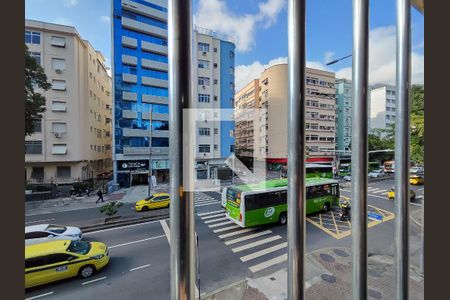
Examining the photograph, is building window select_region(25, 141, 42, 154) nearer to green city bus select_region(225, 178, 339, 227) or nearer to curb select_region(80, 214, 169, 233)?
curb select_region(80, 214, 169, 233)

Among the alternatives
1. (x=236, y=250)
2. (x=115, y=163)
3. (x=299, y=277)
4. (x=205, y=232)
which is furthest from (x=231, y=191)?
(x=115, y=163)

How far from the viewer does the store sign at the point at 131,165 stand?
636 cm

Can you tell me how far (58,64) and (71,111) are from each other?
0.99 m

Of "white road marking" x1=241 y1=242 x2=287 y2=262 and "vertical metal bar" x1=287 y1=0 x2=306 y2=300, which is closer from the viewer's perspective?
"vertical metal bar" x1=287 y1=0 x2=306 y2=300

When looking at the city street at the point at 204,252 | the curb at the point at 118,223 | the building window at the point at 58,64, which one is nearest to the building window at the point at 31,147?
the city street at the point at 204,252

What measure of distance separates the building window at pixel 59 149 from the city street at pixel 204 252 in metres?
1.56

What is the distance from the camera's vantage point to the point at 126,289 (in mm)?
2230

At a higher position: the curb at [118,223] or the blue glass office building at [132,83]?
the blue glass office building at [132,83]

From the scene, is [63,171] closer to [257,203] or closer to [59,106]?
[59,106]

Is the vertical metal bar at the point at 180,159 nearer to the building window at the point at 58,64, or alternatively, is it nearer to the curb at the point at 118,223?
the curb at the point at 118,223

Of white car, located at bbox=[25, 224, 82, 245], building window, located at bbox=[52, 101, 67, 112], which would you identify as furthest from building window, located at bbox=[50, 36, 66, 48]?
white car, located at bbox=[25, 224, 82, 245]

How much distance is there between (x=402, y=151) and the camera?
806 mm

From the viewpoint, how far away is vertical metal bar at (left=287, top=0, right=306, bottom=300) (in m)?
0.61

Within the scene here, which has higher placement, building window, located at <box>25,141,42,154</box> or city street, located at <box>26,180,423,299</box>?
building window, located at <box>25,141,42,154</box>
